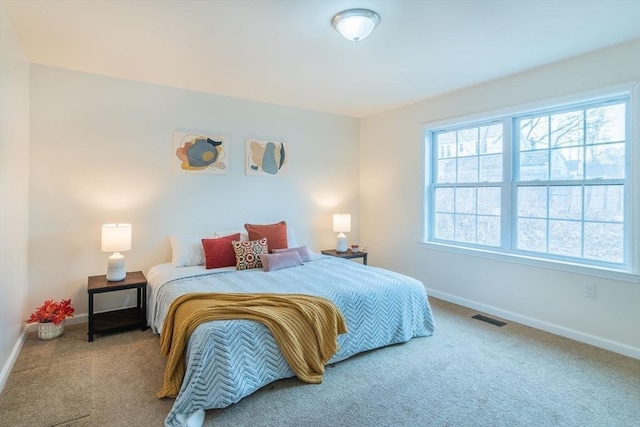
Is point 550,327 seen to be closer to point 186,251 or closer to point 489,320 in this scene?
point 489,320

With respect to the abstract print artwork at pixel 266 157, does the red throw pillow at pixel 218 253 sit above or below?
below

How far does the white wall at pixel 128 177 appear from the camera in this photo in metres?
3.12

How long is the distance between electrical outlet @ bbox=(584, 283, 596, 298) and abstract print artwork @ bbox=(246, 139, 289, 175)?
3.40 m

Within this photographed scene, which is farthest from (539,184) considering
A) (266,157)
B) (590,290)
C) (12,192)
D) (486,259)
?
(12,192)

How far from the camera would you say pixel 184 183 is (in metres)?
3.78

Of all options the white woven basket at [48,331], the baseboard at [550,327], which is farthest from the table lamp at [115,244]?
the baseboard at [550,327]

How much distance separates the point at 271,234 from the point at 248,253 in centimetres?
45

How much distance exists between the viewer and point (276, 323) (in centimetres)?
215

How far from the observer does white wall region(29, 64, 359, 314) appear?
312 centimetres

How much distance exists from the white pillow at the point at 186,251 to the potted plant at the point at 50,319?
3.21ft

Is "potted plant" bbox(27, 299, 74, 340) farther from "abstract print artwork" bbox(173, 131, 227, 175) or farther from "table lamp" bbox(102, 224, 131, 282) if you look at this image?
"abstract print artwork" bbox(173, 131, 227, 175)

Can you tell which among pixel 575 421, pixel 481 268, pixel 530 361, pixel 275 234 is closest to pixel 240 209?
pixel 275 234

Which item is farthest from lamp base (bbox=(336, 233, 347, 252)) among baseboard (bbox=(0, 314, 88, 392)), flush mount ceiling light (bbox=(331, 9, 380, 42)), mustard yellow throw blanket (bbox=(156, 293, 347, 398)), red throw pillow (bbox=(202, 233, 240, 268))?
baseboard (bbox=(0, 314, 88, 392))

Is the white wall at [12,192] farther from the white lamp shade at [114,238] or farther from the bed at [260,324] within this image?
the bed at [260,324]
